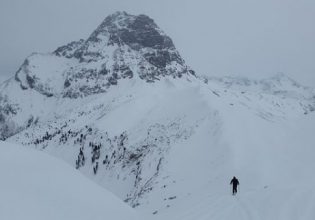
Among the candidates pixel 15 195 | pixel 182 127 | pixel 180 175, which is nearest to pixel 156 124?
pixel 182 127

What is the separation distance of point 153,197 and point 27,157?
88.2 ft

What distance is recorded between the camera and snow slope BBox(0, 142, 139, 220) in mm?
13758

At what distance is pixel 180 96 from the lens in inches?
3851

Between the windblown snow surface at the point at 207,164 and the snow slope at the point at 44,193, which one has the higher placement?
the snow slope at the point at 44,193

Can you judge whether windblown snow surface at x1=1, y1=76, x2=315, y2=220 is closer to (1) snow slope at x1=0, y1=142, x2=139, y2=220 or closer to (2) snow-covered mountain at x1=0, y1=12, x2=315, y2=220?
(2) snow-covered mountain at x1=0, y1=12, x2=315, y2=220

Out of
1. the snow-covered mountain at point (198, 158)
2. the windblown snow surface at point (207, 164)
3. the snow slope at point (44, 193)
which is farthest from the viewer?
the snow-covered mountain at point (198, 158)

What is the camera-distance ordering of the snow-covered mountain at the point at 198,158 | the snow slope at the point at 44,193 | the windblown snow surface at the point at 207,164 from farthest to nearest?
1. the snow-covered mountain at the point at 198,158
2. the windblown snow surface at the point at 207,164
3. the snow slope at the point at 44,193

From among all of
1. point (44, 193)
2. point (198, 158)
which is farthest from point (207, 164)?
point (44, 193)

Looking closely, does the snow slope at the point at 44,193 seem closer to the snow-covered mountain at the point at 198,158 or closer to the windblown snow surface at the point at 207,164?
the windblown snow surface at the point at 207,164

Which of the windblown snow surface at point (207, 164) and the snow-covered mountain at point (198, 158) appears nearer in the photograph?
the windblown snow surface at point (207, 164)

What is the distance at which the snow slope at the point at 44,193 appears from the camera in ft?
45.1

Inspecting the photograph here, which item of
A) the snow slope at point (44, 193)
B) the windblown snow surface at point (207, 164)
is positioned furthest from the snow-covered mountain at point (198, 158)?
the snow slope at point (44, 193)

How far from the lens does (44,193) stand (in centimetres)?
1574

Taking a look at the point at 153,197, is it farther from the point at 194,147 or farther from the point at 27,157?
the point at 27,157
